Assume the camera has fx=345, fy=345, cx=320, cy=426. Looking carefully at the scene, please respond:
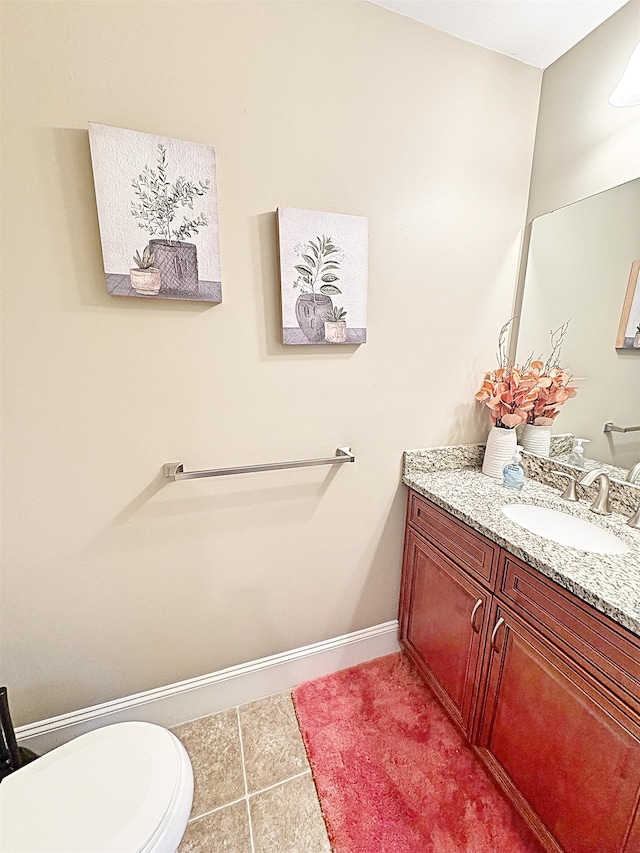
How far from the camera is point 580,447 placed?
138 cm

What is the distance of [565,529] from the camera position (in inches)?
47.5

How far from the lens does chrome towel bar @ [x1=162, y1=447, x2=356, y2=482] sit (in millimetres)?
1119

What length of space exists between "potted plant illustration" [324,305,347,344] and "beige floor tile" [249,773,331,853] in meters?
1.50

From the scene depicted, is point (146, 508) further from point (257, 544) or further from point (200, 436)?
point (257, 544)

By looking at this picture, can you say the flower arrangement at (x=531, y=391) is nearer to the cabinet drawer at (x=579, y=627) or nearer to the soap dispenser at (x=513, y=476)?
the soap dispenser at (x=513, y=476)

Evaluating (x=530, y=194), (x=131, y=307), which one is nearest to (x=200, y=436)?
(x=131, y=307)

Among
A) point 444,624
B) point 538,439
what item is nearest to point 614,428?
point 538,439

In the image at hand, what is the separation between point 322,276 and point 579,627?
1.21 metres

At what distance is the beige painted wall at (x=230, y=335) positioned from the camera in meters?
0.93

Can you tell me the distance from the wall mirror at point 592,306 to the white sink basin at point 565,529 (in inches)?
9.7

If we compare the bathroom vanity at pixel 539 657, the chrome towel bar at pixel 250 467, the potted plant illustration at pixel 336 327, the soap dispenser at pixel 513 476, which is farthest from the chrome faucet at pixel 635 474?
the potted plant illustration at pixel 336 327

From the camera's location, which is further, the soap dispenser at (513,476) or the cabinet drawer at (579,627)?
the soap dispenser at (513,476)

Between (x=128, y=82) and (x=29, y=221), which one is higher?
(x=128, y=82)

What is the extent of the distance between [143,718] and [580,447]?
1970mm
